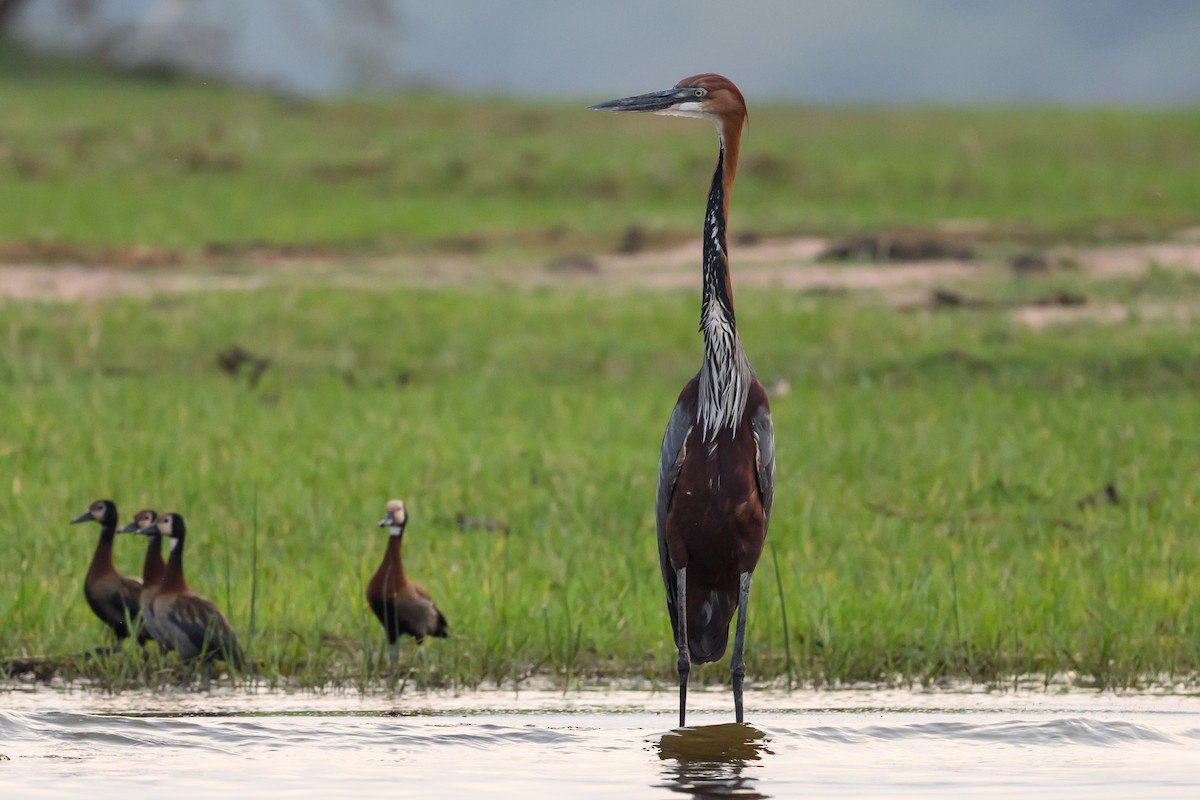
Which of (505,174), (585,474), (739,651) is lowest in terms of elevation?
(739,651)

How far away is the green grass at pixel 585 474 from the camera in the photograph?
7594 mm

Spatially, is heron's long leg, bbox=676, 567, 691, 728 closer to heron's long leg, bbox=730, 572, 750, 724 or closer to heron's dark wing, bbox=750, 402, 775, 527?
heron's long leg, bbox=730, 572, 750, 724

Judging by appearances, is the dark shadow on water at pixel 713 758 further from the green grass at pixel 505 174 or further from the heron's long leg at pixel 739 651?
the green grass at pixel 505 174

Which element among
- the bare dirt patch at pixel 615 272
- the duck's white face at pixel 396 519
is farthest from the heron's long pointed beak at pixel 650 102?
the bare dirt patch at pixel 615 272

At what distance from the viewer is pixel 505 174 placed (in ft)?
94.3

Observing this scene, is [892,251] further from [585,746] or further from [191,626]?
[585,746]

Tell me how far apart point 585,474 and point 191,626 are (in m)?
3.88

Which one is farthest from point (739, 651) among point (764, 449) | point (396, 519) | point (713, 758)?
point (396, 519)

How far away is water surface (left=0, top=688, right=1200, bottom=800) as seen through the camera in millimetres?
5875

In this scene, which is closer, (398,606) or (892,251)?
(398,606)

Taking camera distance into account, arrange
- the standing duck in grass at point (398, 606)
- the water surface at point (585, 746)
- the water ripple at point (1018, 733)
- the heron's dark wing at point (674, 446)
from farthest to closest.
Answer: the standing duck in grass at point (398, 606) < the heron's dark wing at point (674, 446) < the water ripple at point (1018, 733) < the water surface at point (585, 746)

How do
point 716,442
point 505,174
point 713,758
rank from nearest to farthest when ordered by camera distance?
point 713,758, point 716,442, point 505,174

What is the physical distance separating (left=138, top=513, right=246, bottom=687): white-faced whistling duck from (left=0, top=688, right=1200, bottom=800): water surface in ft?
0.52

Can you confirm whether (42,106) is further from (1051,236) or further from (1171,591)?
(1171,591)
